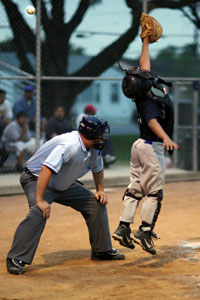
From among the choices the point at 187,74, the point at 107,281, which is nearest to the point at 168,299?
the point at 107,281

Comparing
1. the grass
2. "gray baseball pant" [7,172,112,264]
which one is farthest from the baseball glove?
the grass

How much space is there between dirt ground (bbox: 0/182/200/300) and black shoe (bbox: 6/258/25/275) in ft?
0.17

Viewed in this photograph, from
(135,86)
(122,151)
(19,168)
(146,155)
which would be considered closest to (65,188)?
(146,155)

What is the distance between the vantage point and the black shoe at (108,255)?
6.81 meters

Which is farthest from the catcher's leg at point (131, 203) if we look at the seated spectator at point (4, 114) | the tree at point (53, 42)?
the seated spectator at point (4, 114)

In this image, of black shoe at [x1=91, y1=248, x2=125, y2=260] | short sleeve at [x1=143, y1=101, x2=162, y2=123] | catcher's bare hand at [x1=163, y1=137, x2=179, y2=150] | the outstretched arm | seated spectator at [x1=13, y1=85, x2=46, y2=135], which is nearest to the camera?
catcher's bare hand at [x1=163, y1=137, x2=179, y2=150]

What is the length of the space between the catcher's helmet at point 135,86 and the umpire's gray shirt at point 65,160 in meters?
0.70

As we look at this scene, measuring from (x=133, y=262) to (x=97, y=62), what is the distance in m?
9.90

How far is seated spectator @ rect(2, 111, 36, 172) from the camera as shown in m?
13.6

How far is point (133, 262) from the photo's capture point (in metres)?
6.74

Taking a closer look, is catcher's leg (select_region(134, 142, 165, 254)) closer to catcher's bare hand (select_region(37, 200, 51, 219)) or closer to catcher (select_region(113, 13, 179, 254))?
catcher (select_region(113, 13, 179, 254))

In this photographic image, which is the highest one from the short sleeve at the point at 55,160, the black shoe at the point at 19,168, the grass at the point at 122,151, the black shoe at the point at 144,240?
the short sleeve at the point at 55,160

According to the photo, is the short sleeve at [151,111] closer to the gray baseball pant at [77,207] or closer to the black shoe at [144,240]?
the gray baseball pant at [77,207]

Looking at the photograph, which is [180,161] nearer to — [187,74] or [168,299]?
[168,299]
